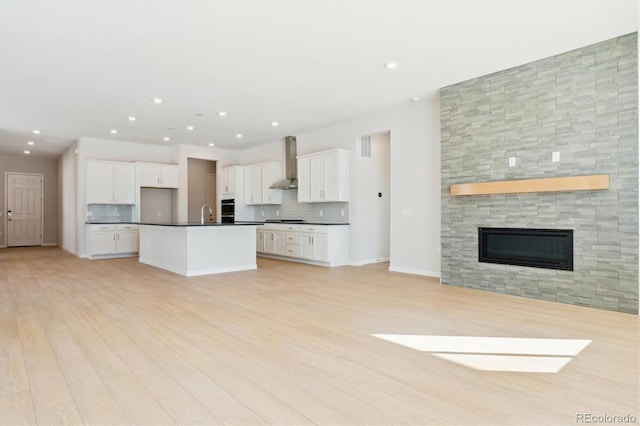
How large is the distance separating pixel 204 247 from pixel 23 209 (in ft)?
30.5

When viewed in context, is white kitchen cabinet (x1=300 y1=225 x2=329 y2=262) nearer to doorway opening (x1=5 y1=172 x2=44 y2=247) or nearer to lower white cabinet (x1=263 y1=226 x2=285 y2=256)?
lower white cabinet (x1=263 y1=226 x2=285 y2=256)

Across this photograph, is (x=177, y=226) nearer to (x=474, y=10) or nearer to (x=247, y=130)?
(x=247, y=130)

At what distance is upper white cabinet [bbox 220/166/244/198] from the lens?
33.3ft

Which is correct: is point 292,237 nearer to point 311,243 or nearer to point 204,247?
point 311,243

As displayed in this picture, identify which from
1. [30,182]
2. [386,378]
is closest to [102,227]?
[30,182]

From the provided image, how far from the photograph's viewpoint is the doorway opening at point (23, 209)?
11844 mm

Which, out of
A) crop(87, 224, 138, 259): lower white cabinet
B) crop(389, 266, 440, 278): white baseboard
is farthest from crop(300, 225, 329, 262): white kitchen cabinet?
crop(87, 224, 138, 259): lower white cabinet

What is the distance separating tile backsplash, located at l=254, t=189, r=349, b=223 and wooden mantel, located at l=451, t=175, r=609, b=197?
118 inches

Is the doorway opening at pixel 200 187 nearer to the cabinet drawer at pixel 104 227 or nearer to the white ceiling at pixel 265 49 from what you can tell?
the cabinet drawer at pixel 104 227

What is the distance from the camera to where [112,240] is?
902 cm

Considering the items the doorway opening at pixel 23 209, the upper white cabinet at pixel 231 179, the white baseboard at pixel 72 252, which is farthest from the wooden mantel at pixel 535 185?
the doorway opening at pixel 23 209

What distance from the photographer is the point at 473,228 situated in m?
5.29

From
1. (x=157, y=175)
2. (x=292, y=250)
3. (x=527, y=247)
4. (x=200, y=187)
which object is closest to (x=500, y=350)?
(x=527, y=247)

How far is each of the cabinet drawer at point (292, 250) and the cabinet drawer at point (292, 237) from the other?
9 cm
